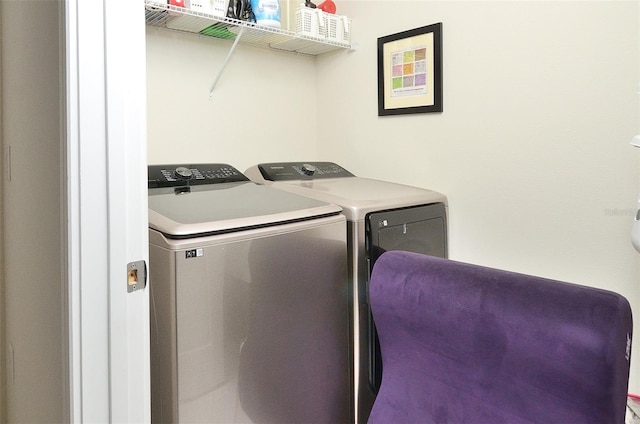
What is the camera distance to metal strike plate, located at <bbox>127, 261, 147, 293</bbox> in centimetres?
95

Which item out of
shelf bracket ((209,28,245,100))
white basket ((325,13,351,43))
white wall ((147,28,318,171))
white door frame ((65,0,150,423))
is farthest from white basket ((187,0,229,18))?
white door frame ((65,0,150,423))

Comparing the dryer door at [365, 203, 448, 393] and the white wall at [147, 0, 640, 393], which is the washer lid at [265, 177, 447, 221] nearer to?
the dryer door at [365, 203, 448, 393]

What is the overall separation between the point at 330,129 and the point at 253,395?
63.4 inches

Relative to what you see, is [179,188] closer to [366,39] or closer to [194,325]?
[194,325]

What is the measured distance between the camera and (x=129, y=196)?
94 centimetres

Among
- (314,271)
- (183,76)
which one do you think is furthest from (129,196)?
(183,76)

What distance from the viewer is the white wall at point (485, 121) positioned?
1.61 metres

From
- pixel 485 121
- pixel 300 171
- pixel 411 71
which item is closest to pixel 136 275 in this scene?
pixel 300 171

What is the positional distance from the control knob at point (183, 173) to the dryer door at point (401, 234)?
0.74 metres

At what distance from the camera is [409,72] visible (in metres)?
2.14

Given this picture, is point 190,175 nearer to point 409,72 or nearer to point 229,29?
point 229,29

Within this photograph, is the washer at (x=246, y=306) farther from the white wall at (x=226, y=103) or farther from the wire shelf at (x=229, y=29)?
the wire shelf at (x=229, y=29)

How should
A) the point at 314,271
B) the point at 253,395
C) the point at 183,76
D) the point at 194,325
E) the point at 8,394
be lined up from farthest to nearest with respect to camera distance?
the point at 183,76 < the point at 8,394 < the point at 314,271 < the point at 253,395 < the point at 194,325

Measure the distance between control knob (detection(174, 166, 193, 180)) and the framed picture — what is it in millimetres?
1011
